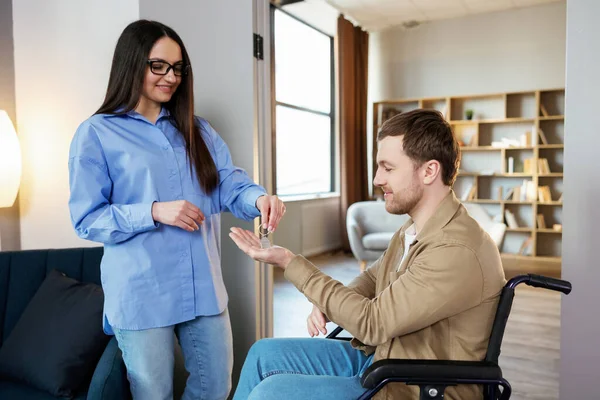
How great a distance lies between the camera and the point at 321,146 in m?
7.18

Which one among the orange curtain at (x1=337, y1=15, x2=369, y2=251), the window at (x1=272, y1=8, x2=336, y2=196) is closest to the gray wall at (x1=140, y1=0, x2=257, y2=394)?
the window at (x1=272, y1=8, x2=336, y2=196)

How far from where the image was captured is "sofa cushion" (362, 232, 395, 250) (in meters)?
5.23

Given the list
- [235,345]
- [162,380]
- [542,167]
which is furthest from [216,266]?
[542,167]

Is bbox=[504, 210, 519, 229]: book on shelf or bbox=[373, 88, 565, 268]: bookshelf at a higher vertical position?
bbox=[373, 88, 565, 268]: bookshelf

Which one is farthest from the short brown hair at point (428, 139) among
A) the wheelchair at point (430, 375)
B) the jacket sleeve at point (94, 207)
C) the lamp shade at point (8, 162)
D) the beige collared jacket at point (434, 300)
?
the lamp shade at point (8, 162)

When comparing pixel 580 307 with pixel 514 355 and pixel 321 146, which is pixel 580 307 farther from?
pixel 321 146

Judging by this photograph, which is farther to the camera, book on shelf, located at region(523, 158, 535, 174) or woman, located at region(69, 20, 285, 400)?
book on shelf, located at region(523, 158, 535, 174)

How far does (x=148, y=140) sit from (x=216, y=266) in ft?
1.48

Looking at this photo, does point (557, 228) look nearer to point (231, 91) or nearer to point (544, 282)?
point (231, 91)

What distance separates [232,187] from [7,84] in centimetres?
166

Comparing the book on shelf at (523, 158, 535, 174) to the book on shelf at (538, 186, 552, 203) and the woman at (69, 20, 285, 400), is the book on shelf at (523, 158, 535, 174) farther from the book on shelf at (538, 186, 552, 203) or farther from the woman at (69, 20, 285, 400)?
the woman at (69, 20, 285, 400)

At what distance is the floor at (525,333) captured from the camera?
2.67 m

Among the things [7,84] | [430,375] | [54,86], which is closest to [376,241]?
[54,86]

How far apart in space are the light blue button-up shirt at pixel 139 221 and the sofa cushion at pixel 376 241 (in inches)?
152
